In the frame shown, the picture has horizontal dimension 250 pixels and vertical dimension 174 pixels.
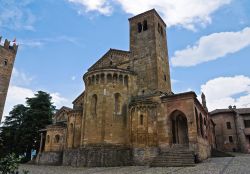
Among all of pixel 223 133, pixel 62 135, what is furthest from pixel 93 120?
pixel 223 133

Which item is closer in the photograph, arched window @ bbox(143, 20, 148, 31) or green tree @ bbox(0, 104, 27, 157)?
arched window @ bbox(143, 20, 148, 31)

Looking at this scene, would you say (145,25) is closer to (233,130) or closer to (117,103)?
(117,103)

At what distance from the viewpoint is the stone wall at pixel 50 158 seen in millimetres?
29875

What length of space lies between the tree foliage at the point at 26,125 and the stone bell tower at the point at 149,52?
20.0m

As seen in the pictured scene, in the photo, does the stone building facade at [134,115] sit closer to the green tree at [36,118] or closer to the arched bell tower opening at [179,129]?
the arched bell tower opening at [179,129]

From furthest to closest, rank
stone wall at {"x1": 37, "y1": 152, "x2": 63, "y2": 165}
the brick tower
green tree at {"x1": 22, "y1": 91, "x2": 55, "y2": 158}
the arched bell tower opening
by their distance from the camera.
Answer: the brick tower → green tree at {"x1": 22, "y1": 91, "x2": 55, "y2": 158} → stone wall at {"x1": 37, "y1": 152, "x2": 63, "y2": 165} → the arched bell tower opening

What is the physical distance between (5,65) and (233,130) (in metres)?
45.4

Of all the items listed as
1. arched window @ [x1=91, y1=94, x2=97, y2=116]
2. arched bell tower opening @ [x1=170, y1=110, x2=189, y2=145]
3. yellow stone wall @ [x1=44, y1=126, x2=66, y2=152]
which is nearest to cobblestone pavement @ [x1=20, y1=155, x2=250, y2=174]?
arched bell tower opening @ [x1=170, y1=110, x2=189, y2=145]

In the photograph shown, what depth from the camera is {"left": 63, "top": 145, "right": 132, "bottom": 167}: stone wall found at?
2189 cm

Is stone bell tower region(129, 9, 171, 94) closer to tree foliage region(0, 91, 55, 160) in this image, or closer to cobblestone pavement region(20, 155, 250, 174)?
cobblestone pavement region(20, 155, 250, 174)

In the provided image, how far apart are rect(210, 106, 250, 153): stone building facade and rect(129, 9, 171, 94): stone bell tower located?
21.3 meters

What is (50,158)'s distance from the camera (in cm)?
3055

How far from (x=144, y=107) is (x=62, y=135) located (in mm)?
14516

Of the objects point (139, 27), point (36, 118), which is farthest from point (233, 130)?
point (36, 118)
